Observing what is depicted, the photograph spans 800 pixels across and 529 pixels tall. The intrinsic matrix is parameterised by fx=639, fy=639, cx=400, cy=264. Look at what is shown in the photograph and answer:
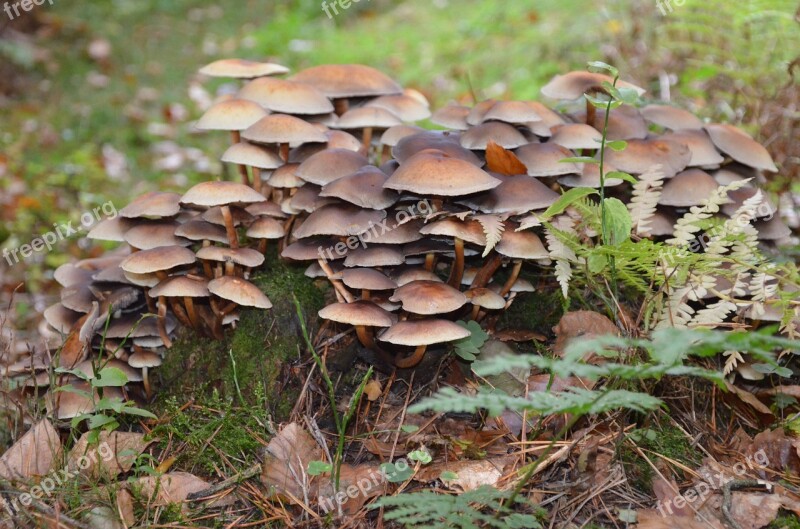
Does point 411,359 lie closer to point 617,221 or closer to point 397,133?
point 617,221

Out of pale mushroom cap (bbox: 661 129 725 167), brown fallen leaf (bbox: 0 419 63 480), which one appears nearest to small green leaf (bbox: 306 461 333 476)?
brown fallen leaf (bbox: 0 419 63 480)

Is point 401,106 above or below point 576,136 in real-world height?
above

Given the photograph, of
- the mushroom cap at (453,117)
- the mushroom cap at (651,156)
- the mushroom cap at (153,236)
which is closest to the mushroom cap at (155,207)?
the mushroom cap at (153,236)

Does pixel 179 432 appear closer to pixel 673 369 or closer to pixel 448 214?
pixel 448 214

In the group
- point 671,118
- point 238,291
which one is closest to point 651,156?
point 671,118

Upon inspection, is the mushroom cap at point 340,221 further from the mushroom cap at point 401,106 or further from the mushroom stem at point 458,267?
the mushroom cap at point 401,106

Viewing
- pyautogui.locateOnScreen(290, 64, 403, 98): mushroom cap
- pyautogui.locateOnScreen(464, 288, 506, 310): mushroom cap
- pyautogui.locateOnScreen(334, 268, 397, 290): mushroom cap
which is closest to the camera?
pyautogui.locateOnScreen(334, 268, 397, 290): mushroom cap

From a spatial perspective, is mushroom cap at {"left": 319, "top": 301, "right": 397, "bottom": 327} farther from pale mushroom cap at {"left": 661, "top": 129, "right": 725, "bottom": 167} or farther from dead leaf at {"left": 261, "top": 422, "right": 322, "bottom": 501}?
pale mushroom cap at {"left": 661, "top": 129, "right": 725, "bottom": 167}
